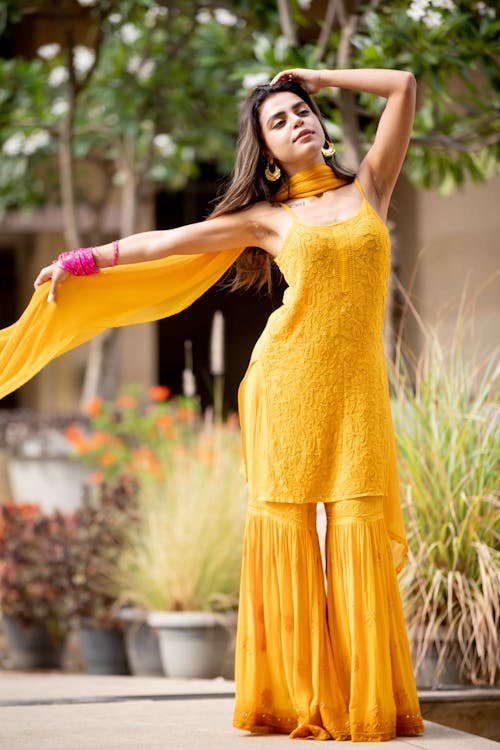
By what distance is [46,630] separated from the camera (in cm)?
629

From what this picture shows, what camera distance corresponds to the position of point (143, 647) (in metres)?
5.59

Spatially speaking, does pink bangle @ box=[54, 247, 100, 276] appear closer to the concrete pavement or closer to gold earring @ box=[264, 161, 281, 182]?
gold earring @ box=[264, 161, 281, 182]

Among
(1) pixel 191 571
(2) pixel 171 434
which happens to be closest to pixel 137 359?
(2) pixel 171 434

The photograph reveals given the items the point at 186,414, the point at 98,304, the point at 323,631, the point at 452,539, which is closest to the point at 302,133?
the point at 98,304

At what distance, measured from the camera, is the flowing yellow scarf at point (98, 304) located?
135 inches

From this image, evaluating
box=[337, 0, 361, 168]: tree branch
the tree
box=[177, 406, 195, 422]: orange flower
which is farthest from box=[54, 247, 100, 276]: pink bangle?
the tree

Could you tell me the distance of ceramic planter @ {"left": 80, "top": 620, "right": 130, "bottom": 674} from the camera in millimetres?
5918

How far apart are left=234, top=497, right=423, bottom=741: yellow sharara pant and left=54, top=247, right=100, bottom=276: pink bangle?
775 millimetres

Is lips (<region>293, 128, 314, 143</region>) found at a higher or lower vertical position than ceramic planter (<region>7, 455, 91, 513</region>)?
higher

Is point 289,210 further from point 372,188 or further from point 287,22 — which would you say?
point 287,22

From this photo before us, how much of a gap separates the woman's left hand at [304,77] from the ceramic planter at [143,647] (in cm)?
289

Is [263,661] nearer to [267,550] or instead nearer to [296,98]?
[267,550]

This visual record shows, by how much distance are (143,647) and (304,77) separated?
3087 millimetres

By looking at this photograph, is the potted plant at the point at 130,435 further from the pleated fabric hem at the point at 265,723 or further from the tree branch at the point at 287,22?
the pleated fabric hem at the point at 265,723
